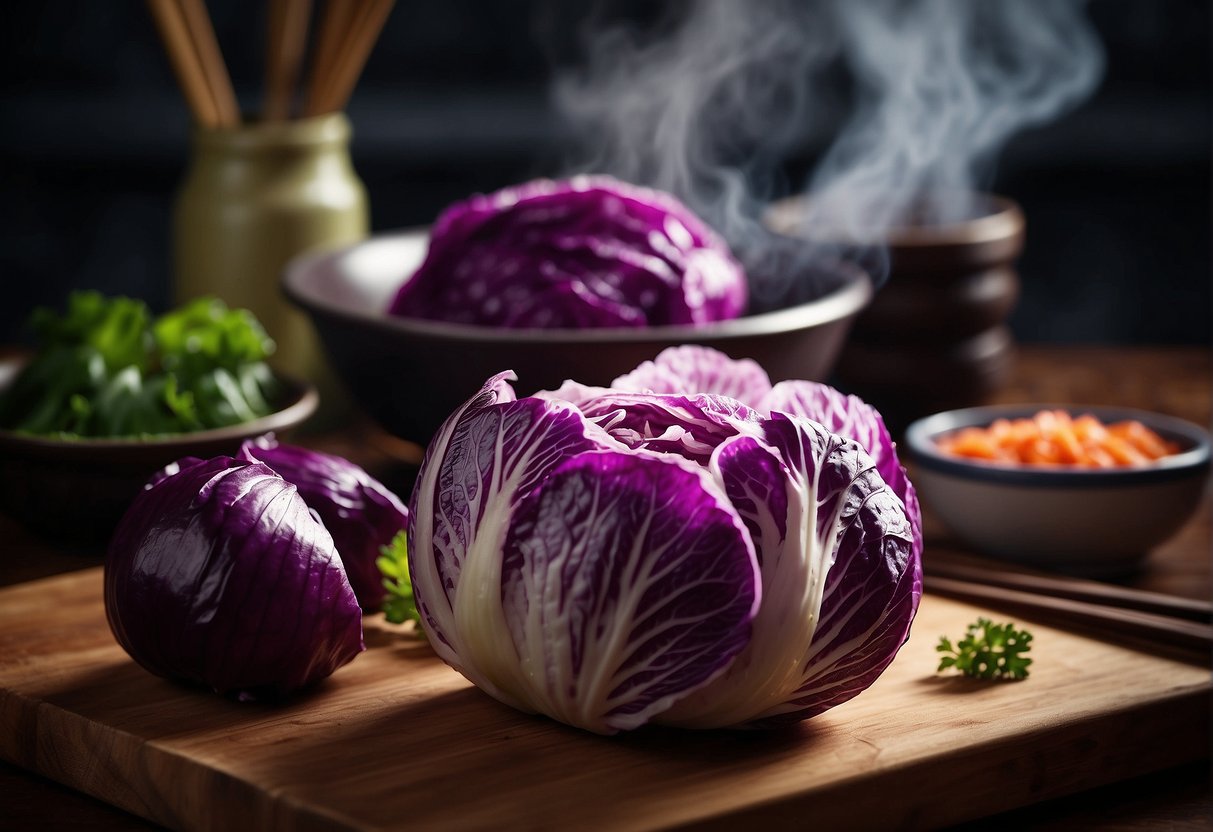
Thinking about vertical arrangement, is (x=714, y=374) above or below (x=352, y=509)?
above

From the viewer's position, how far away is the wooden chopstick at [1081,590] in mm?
1685

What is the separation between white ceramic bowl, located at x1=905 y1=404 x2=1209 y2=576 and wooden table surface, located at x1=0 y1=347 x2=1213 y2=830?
0.21ft

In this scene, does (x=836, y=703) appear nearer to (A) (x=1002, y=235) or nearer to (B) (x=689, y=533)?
(B) (x=689, y=533)

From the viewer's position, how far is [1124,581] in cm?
192

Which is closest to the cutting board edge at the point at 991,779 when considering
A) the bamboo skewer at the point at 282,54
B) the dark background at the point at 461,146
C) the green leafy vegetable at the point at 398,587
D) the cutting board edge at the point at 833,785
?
the cutting board edge at the point at 833,785

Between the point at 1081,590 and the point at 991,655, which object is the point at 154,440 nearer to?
the point at 991,655

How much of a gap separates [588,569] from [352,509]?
51 centimetres

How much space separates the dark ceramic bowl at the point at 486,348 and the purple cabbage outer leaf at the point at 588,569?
528 millimetres

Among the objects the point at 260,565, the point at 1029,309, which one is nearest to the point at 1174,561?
the point at 260,565

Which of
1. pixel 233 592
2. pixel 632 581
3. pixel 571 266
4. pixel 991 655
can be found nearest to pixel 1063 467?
pixel 991 655

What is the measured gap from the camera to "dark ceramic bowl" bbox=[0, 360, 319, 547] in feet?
5.95

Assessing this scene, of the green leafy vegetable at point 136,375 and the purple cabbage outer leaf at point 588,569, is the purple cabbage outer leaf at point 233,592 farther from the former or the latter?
the green leafy vegetable at point 136,375

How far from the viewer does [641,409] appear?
135 cm

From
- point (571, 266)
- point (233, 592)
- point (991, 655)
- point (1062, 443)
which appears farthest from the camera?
point (571, 266)
